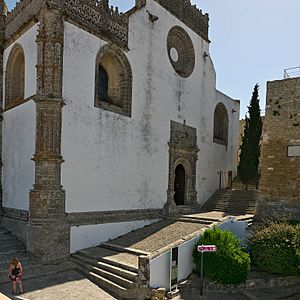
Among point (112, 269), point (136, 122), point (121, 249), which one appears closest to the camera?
point (112, 269)

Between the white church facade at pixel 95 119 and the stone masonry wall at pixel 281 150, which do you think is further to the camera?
the stone masonry wall at pixel 281 150

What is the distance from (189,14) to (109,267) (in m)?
14.0

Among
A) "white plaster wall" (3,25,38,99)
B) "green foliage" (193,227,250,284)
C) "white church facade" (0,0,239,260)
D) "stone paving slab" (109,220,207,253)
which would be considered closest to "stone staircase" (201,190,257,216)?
"white church facade" (0,0,239,260)

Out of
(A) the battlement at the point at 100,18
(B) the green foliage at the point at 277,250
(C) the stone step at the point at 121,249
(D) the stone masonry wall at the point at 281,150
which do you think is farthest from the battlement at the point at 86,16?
(B) the green foliage at the point at 277,250

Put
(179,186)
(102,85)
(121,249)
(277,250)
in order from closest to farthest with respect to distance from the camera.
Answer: (277,250)
(121,249)
(102,85)
(179,186)

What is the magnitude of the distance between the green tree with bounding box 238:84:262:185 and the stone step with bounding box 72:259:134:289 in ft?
41.2

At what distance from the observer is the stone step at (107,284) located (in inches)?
373

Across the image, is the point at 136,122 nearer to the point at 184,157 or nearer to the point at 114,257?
the point at 184,157

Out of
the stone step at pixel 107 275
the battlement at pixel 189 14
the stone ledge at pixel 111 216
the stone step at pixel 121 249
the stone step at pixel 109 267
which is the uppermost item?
the battlement at pixel 189 14

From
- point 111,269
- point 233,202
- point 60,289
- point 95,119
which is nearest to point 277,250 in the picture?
point 111,269

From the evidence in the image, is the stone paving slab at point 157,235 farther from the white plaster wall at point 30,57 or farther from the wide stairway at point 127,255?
the white plaster wall at point 30,57

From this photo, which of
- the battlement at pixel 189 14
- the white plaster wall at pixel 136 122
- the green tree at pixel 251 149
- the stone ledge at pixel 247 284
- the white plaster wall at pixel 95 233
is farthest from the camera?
the green tree at pixel 251 149

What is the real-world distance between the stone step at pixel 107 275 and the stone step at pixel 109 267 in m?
0.07

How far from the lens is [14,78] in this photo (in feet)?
46.4
